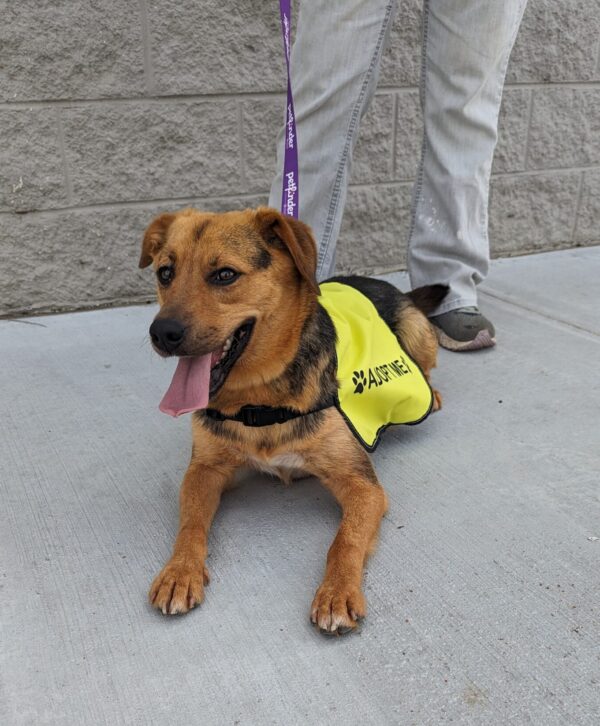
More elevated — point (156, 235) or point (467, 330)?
point (156, 235)

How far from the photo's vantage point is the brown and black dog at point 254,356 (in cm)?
210

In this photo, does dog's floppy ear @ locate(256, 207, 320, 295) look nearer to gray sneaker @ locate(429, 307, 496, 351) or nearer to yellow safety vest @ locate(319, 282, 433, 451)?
yellow safety vest @ locate(319, 282, 433, 451)

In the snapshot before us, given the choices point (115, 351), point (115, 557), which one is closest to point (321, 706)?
point (115, 557)

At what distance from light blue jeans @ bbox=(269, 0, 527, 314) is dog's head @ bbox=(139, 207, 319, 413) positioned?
121 cm

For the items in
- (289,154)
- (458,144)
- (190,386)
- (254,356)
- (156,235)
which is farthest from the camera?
(458,144)

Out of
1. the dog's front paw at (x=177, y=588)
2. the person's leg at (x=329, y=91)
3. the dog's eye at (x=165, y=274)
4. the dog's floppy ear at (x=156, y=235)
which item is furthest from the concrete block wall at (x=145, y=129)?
the dog's front paw at (x=177, y=588)

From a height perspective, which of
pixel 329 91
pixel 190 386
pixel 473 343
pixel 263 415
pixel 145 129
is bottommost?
pixel 473 343

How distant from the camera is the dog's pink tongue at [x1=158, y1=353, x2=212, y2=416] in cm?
212

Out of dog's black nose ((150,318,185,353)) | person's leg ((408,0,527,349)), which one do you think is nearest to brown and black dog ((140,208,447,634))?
dog's black nose ((150,318,185,353))

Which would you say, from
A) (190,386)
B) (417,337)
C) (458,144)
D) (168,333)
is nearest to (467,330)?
(417,337)

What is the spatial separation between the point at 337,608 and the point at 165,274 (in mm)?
1226

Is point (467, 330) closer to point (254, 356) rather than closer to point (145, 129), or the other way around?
point (254, 356)

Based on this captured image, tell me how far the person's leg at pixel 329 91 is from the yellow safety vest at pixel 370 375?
0.77 meters

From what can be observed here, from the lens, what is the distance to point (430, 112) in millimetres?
3602
